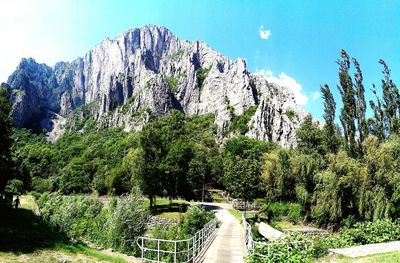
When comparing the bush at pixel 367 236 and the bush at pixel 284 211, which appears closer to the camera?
the bush at pixel 367 236

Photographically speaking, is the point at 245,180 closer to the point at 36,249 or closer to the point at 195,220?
the point at 195,220

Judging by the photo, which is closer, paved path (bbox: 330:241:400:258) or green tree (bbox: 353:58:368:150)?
paved path (bbox: 330:241:400:258)

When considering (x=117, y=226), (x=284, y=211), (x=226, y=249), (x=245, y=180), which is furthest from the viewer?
(x=284, y=211)

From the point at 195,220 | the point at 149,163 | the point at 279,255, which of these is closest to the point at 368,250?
the point at 279,255

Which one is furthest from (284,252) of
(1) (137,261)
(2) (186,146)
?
(2) (186,146)

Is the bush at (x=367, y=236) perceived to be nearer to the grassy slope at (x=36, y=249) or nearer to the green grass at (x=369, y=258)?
the green grass at (x=369, y=258)

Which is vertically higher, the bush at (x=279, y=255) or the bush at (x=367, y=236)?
the bush at (x=279, y=255)

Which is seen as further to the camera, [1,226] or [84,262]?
[1,226]

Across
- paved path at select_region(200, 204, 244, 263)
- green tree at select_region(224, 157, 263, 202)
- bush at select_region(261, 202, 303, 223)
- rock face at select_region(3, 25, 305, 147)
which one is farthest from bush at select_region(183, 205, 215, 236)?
rock face at select_region(3, 25, 305, 147)

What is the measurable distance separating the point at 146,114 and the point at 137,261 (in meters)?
134

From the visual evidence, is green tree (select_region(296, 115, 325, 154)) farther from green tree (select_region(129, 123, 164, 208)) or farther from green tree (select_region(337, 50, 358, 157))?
green tree (select_region(129, 123, 164, 208))

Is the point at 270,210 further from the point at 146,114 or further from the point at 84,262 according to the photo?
the point at 146,114

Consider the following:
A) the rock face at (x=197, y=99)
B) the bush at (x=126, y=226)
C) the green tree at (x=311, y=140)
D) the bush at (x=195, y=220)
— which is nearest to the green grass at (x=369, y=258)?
the bush at (x=126, y=226)

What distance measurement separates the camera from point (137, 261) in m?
16.7
